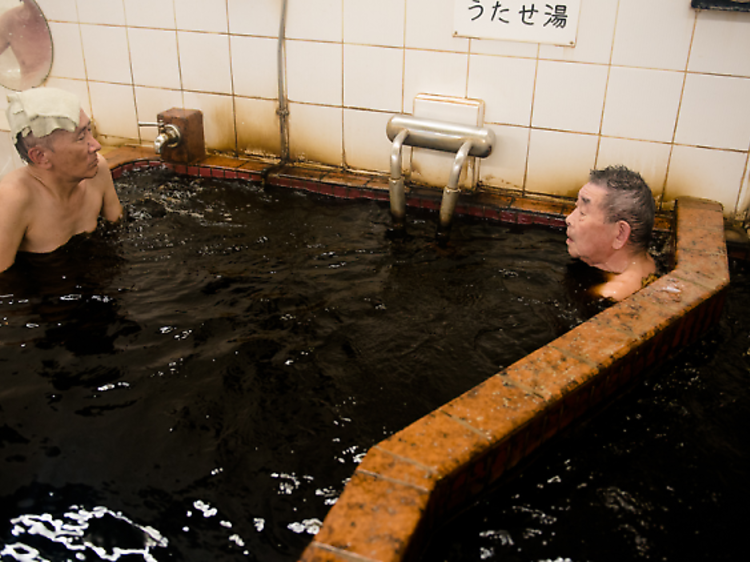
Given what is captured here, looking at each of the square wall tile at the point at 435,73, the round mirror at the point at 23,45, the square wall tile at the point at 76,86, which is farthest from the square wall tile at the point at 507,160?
the round mirror at the point at 23,45

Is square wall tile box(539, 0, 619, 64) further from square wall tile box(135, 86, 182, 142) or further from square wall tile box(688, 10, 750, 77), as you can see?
square wall tile box(135, 86, 182, 142)

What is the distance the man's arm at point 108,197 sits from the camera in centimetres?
389

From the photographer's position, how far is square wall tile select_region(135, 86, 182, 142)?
207 inches

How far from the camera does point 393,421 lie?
7.70 feet

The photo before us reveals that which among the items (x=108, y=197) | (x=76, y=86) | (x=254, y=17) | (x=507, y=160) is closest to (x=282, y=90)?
(x=254, y=17)

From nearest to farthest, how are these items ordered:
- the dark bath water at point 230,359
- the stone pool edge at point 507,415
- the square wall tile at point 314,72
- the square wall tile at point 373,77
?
the stone pool edge at point 507,415 < the dark bath water at point 230,359 < the square wall tile at point 373,77 < the square wall tile at point 314,72

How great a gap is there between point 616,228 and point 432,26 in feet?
6.66

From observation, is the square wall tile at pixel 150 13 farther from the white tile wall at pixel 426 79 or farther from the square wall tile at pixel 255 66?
the square wall tile at pixel 255 66

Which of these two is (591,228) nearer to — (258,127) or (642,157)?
(642,157)

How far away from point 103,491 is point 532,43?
11.9ft

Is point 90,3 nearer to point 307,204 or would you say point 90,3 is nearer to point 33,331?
point 307,204

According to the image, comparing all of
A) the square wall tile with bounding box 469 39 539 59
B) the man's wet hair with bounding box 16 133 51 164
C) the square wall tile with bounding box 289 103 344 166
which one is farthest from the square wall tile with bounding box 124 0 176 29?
the square wall tile with bounding box 469 39 539 59

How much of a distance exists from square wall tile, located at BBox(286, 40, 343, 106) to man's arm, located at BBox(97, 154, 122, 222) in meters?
1.61

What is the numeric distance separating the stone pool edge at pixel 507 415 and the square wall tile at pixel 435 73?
185 cm
